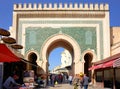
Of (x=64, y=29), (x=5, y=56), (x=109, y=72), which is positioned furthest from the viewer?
(x=64, y=29)

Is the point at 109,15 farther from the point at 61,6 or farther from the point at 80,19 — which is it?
the point at 61,6

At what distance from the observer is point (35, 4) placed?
2706cm

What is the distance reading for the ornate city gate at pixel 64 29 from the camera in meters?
26.6

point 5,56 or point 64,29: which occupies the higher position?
point 64,29

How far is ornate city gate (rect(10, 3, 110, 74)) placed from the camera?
87.2 feet

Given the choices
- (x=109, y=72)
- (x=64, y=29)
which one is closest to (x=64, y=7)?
(x=64, y=29)

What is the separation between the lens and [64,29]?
87.8 feet

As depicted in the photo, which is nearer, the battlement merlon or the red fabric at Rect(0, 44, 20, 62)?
the red fabric at Rect(0, 44, 20, 62)

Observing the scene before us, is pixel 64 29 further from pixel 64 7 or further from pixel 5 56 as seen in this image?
pixel 5 56

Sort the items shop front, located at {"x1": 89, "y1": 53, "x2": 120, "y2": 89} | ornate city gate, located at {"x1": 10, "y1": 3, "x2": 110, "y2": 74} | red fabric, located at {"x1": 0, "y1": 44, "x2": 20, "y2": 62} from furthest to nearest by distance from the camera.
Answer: ornate city gate, located at {"x1": 10, "y1": 3, "x2": 110, "y2": 74}
shop front, located at {"x1": 89, "y1": 53, "x2": 120, "y2": 89}
red fabric, located at {"x1": 0, "y1": 44, "x2": 20, "y2": 62}

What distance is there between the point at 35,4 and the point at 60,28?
10.4 feet

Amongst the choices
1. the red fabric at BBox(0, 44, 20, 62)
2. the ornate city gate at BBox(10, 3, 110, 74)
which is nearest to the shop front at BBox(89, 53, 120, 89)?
the ornate city gate at BBox(10, 3, 110, 74)

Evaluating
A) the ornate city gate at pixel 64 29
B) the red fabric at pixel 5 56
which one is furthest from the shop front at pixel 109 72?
the red fabric at pixel 5 56

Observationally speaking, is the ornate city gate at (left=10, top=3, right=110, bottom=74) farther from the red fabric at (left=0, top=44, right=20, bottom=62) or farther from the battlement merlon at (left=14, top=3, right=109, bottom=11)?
the red fabric at (left=0, top=44, right=20, bottom=62)
